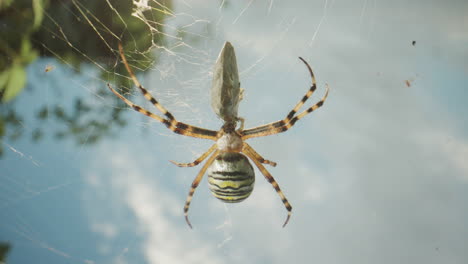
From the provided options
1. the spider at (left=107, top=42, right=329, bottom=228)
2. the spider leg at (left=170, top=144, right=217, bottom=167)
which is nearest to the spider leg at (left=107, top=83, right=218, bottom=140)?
the spider at (left=107, top=42, right=329, bottom=228)

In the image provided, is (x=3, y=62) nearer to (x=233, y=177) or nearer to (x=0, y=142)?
(x=0, y=142)

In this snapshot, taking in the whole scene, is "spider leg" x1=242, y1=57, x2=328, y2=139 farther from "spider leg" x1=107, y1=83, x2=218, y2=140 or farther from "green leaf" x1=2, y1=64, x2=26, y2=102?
"green leaf" x1=2, y1=64, x2=26, y2=102

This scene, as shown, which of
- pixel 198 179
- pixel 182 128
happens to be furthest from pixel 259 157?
pixel 182 128

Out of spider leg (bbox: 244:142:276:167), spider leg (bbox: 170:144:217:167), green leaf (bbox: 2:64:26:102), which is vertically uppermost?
green leaf (bbox: 2:64:26:102)

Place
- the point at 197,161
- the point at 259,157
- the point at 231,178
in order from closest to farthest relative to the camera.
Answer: the point at 231,178 < the point at 197,161 < the point at 259,157

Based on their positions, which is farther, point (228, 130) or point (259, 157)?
point (259, 157)

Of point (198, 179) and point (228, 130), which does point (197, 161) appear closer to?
point (198, 179)

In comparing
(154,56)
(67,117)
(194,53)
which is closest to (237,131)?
(194,53)
